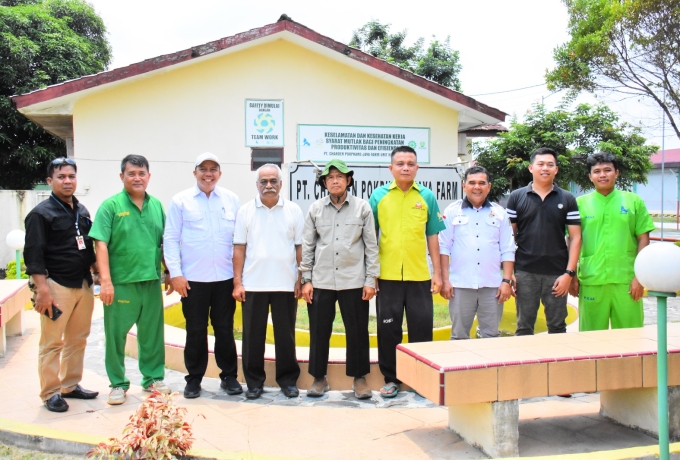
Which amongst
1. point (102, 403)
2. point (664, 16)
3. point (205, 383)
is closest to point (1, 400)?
point (102, 403)

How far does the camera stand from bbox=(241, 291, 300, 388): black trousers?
480 cm

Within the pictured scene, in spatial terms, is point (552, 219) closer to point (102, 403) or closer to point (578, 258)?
point (578, 258)

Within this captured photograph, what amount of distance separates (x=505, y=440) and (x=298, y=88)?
819 cm

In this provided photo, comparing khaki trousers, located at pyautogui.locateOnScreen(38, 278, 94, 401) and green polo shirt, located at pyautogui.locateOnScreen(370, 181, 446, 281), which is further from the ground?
green polo shirt, located at pyautogui.locateOnScreen(370, 181, 446, 281)

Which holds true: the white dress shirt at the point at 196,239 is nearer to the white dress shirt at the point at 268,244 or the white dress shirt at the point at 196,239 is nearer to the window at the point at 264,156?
the white dress shirt at the point at 268,244

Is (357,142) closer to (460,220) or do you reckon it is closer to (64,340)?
(460,220)

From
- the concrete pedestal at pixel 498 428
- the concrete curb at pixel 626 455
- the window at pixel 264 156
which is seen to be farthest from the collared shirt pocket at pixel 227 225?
the window at pixel 264 156

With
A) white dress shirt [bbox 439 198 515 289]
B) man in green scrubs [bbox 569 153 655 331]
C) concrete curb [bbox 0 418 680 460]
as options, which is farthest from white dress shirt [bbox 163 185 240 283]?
man in green scrubs [bbox 569 153 655 331]

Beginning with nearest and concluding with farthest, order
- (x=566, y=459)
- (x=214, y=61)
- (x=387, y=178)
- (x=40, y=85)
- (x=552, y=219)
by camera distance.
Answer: (x=566, y=459) → (x=552, y=219) → (x=387, y=178) → (x=214, y=61) → (x=40, y=85)

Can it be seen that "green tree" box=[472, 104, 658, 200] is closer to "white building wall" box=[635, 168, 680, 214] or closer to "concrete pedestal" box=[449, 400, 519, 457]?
"concrete pedestal" box=[449, 400, 519, 457]

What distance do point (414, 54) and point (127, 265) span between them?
1681 cm

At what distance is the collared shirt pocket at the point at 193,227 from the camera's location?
4.75 metres

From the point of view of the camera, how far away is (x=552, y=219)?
491cm

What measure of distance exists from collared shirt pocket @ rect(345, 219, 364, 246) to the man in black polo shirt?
1.42m
